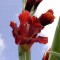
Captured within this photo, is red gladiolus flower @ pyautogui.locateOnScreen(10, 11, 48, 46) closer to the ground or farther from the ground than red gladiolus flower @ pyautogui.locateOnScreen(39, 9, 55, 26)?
closer to the ground

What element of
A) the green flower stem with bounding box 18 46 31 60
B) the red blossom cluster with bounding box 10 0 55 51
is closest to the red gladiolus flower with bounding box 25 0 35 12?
the red blossom cluster with bounding box 10 0 55 51

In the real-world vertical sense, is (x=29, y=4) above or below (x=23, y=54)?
above

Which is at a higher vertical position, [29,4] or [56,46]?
[29,4]

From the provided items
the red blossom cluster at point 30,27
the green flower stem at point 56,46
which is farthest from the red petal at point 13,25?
the green flower stem at point 56,46

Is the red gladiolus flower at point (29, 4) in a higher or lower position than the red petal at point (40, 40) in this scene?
higher

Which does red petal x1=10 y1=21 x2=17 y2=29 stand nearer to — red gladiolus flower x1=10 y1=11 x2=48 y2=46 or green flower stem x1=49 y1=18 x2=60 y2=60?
red gladiolus flower x1=10 y1=11 x2=48 y2=46

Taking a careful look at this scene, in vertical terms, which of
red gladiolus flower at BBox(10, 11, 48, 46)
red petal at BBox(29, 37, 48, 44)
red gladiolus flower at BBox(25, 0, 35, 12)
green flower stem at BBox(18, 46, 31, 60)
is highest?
red gladiolus flower at BBox(25, 0, 35, 12)

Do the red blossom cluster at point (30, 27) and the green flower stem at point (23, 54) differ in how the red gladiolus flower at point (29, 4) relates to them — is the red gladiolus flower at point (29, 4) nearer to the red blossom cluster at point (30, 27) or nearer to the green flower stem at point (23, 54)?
the red blossom cluster at point (30, 27)
